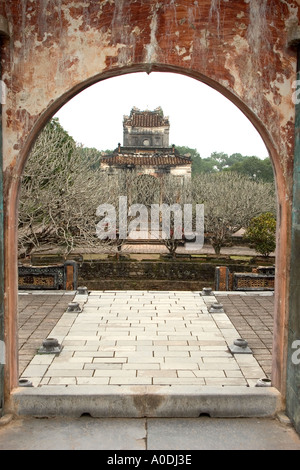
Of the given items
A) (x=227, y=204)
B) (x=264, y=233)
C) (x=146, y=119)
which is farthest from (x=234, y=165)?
(x=264, y=233)

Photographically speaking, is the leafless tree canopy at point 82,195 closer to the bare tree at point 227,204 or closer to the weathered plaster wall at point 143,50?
the bare tree at point 227,204

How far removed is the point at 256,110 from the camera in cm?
380

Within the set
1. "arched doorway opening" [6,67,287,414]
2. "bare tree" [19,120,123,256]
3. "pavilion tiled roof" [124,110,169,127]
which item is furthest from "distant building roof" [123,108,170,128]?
"arched doorway opening" [6,67,287,414]

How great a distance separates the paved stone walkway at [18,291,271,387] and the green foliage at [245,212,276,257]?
26.3 feet

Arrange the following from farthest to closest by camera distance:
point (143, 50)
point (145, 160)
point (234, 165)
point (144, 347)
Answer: point (234, 165), point (145, 160), point (144, 347), point (143, 50)

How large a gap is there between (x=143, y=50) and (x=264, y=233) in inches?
550

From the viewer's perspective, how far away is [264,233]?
1703 centimetres

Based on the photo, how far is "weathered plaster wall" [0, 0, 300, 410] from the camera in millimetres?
3764

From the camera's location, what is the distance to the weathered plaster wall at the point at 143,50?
12.3ft

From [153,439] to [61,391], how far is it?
0.96 m

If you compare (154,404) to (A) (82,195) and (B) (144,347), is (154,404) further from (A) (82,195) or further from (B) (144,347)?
(A) (82,195)
